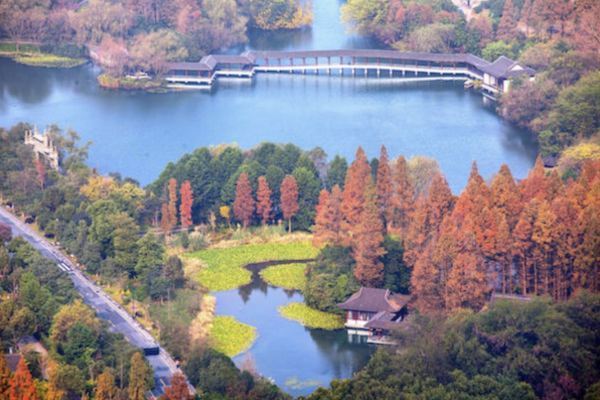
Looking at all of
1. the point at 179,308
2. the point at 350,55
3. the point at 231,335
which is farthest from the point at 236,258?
the point at 350,55

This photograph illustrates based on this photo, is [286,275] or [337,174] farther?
[337,174]

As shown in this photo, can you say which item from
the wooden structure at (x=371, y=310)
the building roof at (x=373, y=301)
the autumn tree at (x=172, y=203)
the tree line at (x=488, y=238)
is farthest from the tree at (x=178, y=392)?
the autumn tree at (x=172, y=203)

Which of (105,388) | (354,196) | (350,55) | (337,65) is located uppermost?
(350,55)

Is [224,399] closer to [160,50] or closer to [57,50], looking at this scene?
[160,50]

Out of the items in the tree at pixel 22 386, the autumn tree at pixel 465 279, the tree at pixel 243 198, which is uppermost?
the tree at pixel 243 198

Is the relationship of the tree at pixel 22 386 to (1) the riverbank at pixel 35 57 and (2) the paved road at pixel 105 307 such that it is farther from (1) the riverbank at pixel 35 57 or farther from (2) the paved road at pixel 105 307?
(1) the riverbank at pixel 35 57

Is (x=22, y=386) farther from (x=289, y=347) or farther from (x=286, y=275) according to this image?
(x=286, y=275)

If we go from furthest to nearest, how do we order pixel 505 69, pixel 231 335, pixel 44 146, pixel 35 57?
pixel 35 57 < pixel 505 69 < pixel 44 146 < pixel 231 335
